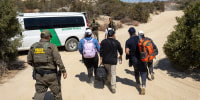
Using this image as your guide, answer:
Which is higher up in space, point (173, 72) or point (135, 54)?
point (135, 54)

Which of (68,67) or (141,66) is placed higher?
(141,66)

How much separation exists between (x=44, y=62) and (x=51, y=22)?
20.4ft

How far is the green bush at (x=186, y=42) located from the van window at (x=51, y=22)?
535 centimetres

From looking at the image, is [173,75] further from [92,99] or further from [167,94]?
[92,99]

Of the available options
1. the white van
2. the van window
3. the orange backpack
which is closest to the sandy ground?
the orange backpack

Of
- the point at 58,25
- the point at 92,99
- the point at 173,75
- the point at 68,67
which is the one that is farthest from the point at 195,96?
the point at 58,25

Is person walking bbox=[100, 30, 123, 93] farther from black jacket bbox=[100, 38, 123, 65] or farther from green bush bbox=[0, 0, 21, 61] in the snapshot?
green bush bbox=[0, 0, 21, 61]

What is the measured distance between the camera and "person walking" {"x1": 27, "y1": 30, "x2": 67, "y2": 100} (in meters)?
3.22

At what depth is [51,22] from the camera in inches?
354

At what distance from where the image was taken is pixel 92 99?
438 cm

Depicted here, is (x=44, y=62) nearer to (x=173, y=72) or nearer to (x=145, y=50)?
(x=145, y=50)

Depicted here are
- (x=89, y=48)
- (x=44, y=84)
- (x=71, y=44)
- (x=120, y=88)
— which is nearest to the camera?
(x=44, y=84)

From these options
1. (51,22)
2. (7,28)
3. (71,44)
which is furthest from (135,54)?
(51,22)

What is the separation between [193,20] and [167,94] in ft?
9.75
